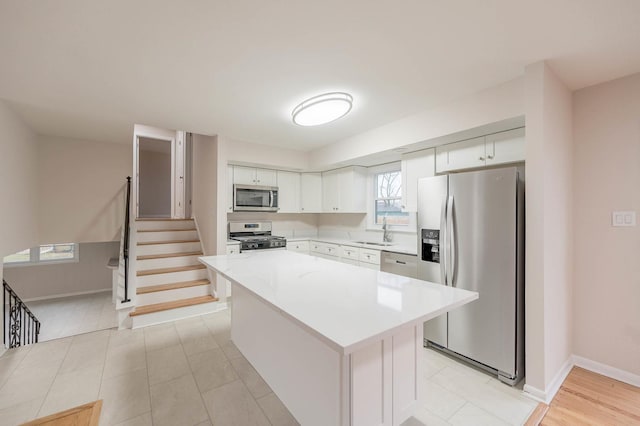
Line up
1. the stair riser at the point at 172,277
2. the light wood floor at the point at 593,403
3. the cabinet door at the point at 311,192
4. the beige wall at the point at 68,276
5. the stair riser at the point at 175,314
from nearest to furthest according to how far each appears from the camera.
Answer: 1. the light wood floor at the point at 593,403
2. the stair riser at the point at 175,314
3. the stair riser at the point at 172,277
4. the cabinet door at the point at 311,192
5. the beige wall at the point at 68,276

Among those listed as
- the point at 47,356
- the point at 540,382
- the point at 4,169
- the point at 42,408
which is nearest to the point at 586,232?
the point at 540,382

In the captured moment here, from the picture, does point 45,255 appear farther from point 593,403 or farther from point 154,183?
point 593,403

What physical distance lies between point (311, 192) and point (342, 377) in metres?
3.91

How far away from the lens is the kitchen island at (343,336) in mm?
1113

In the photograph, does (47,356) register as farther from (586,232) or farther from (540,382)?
(586,232)

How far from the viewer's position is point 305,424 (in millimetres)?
1630

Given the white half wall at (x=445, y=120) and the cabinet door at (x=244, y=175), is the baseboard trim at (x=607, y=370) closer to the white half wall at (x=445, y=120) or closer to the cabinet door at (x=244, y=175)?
the white half wall at (x=445, y=120)

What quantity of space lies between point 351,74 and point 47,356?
384 cm

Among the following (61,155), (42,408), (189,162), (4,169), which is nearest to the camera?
(42,408)

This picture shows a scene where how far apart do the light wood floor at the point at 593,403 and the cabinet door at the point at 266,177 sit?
420 cm

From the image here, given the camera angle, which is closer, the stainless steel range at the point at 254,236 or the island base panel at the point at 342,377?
the island base panel at the point at 342,377

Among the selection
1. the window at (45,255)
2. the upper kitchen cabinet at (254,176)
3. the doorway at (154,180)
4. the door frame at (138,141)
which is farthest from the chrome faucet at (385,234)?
the window at (45,255)

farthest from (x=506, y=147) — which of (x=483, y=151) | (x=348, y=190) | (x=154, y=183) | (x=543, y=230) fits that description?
(x=154, y=183)

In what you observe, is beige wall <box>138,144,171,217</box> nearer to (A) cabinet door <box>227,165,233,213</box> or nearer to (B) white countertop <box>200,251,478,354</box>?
(A) cabinet door <box>227,165,233,213</box>
